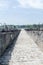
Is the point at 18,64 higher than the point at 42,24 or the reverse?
higher

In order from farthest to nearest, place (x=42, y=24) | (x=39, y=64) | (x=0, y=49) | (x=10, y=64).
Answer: (x=42, y=24) → (x=0, y=49) → (x=10, y=64) → (x=39, y=64)

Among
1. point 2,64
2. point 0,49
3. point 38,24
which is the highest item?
point 2,64

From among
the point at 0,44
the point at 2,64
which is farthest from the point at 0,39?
the point at 2,64

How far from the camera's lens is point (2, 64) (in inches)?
351

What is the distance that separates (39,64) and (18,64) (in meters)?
0.79

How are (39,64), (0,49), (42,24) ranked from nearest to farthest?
(39,64) < (0,49) < (42,24)

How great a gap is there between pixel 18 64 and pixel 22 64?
14 cm

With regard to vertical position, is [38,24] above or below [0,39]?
below

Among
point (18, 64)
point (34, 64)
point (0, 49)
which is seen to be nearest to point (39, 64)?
point (34, 64)

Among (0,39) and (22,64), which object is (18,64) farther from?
(0,39)

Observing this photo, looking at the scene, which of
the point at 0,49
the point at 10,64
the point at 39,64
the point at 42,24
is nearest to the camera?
the point at 39,64

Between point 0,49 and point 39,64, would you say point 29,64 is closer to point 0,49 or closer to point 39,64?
point 39,64

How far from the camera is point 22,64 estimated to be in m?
8.25

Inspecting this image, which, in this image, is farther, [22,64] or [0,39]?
[0,39]
